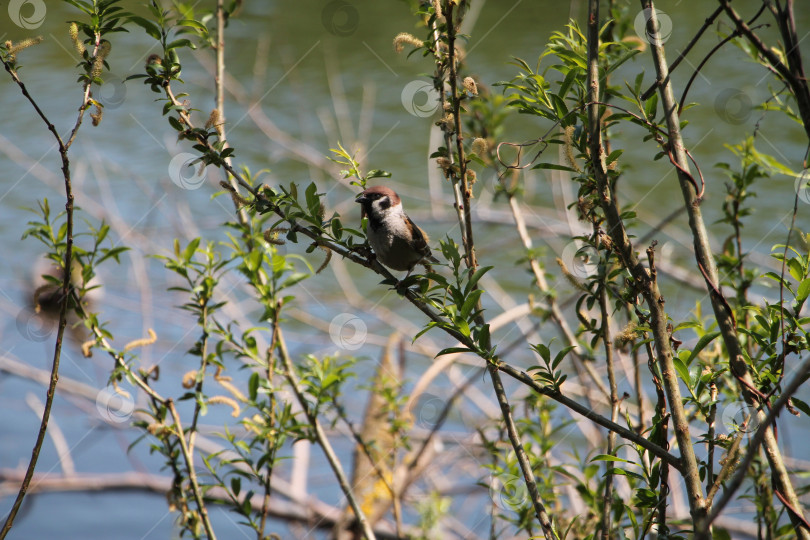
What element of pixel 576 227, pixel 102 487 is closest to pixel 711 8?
pixel 576 227

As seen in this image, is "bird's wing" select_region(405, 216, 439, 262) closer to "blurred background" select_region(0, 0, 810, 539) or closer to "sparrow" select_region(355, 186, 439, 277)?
"sparrow" select_region(355, 186, 439, 277)

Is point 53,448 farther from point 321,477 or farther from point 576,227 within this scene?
point 576,227

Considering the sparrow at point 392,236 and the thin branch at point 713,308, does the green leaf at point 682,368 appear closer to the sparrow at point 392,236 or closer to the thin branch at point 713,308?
the thin branch at point 713,308

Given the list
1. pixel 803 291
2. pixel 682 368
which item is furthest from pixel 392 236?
pixel 803 291

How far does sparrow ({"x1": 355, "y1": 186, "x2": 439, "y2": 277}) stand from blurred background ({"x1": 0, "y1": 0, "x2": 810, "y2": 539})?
47cm

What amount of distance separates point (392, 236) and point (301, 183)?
5061mm

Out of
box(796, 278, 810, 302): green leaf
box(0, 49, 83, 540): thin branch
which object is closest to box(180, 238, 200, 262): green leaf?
box(0, 49, 83, 540): thin branch

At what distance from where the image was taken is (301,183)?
7719 mm

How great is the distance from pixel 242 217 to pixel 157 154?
19.6 ft

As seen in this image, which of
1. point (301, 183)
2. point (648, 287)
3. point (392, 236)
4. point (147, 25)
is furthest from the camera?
point (301, 183)

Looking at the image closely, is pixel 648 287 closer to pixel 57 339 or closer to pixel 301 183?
pixel 57 339

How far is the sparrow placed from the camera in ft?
9.25

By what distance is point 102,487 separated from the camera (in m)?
4.80

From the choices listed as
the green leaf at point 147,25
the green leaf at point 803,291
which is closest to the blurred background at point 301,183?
the green leaf at point 147,25
